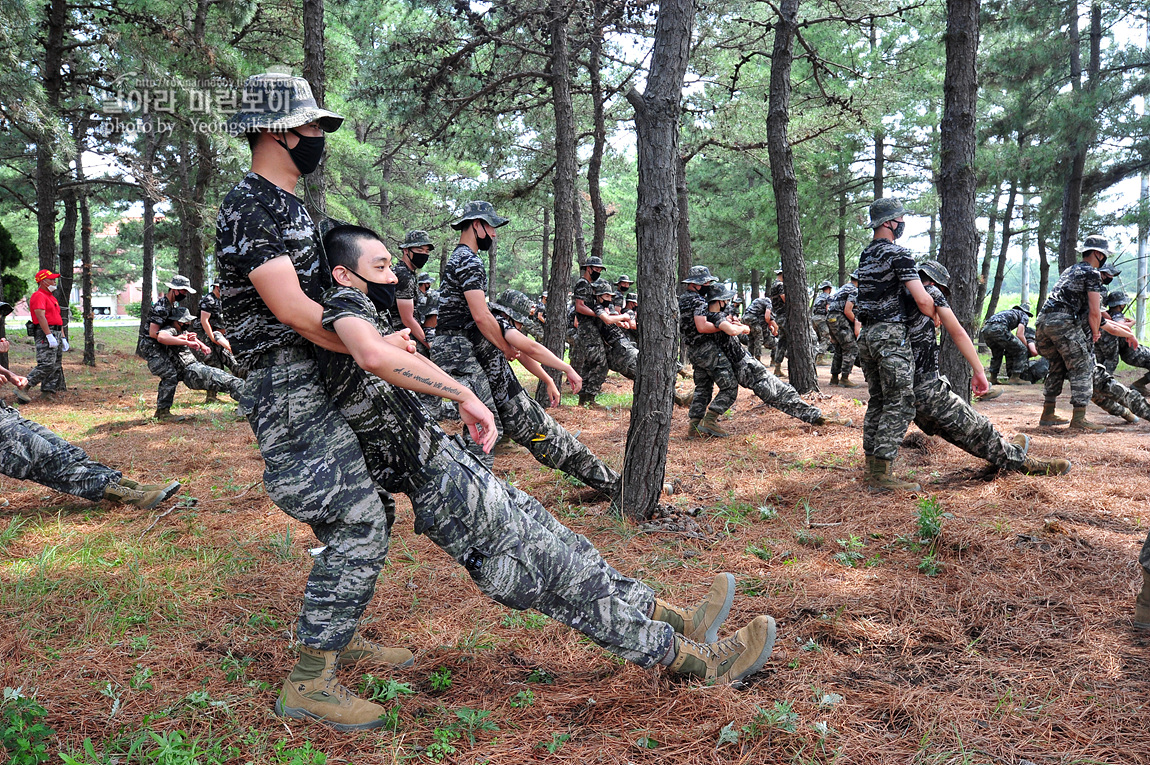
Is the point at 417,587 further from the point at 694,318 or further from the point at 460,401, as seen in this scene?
the point at 694,318

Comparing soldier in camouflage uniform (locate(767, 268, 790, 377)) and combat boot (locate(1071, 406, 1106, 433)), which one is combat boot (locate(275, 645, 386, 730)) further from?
soldier in camouflage uniform (locate(767, 268, 790, 377))

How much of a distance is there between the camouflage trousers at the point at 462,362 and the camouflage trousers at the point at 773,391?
385 centimetres

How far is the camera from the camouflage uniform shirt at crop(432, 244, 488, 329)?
5520 mm

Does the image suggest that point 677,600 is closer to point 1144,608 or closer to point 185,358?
point 1144,608

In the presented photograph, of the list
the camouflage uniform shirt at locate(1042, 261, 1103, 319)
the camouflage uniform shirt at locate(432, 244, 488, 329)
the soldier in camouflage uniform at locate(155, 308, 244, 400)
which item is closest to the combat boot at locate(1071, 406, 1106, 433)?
the camouflage uniform shirt at locate(1042, 261, 1103, 319)

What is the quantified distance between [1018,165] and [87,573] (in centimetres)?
1946

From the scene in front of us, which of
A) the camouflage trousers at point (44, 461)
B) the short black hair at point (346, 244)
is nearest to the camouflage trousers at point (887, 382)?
the short black hair at point (346, 244)

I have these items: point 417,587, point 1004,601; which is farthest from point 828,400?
point 417,587

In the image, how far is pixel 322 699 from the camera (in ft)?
→ 8.87

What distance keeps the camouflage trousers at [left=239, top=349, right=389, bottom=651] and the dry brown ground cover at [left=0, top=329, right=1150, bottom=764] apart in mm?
463

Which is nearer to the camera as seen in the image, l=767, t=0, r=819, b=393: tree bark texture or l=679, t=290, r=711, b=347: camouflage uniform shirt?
l=679, t=290, r=711, b=347: camouflage uniform shirt

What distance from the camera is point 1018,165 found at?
16891mm

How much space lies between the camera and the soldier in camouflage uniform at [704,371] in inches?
340

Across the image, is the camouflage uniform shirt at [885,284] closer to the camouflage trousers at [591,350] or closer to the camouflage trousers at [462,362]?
the camouflage trousers at [462,362]
